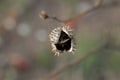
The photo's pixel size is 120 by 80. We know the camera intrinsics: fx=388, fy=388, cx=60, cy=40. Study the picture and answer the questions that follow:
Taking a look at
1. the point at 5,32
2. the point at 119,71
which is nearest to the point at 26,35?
the point at 5,32

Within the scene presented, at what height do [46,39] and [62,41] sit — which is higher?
[46,39]

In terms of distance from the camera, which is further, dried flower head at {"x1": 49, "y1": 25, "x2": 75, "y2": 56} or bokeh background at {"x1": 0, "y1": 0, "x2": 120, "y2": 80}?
bokeh background at {"x1": 0, "y1": 0, "x2": 120, "y2": 80}

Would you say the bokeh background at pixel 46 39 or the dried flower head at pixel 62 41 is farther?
the bokeh background at pixel 46 39

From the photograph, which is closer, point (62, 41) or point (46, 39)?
point (62, 41)
